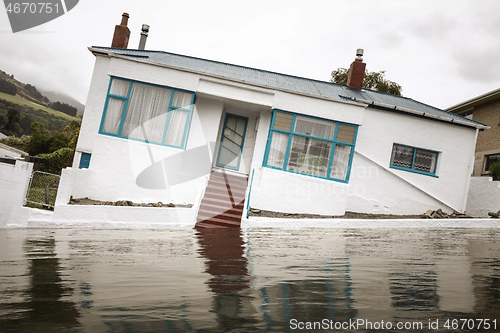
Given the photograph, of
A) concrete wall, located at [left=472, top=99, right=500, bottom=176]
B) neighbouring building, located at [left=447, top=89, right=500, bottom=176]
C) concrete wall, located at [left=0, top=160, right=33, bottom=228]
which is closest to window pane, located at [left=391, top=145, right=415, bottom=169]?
neighbouring building, located at [left=447, top=89, right=500, bottom=176]

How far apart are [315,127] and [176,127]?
494 centimetres

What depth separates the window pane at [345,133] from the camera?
12.6 m

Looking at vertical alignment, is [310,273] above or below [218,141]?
below

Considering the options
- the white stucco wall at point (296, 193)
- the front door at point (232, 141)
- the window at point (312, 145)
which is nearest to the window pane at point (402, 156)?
the window at point (312, 145)

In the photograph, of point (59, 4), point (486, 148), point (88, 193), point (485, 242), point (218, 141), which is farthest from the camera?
point (59, 4)

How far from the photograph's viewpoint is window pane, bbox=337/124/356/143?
41.3ft

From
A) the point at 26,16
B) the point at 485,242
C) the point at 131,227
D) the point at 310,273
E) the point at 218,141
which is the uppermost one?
the point at 26,16

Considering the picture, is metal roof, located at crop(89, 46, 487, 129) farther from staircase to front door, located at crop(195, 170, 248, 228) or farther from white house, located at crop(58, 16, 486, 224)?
staircase to front door, located at crop(195, 170, 248, 228)

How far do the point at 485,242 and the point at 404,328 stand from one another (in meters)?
7.12

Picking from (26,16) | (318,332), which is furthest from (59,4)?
(318,332)

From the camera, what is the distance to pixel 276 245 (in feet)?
25.0

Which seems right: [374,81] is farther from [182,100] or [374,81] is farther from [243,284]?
[243,284]

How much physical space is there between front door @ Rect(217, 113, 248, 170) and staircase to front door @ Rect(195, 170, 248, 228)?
2.34 feet

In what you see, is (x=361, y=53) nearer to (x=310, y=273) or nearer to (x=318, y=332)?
(x=310, y=273)
